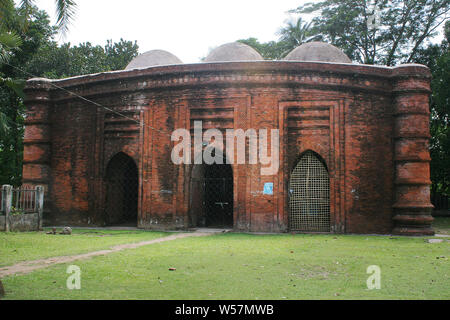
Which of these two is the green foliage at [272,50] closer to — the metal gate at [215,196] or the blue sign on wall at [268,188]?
the metal gate at [215,196]

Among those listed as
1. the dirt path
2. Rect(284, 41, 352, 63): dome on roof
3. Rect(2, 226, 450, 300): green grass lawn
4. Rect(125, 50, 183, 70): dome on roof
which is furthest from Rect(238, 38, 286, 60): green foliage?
the dirt path

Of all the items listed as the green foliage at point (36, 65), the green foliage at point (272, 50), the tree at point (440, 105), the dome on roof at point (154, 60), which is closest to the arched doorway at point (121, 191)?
the dome on roof at point (154, 60)

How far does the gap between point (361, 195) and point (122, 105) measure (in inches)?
296

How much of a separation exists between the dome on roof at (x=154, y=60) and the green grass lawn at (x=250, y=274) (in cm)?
805

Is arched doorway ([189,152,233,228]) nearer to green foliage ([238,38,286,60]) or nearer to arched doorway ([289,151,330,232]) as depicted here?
arched doorway ([289,151,330,232])

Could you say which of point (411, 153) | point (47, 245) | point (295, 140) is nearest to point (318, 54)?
point (295, 140)

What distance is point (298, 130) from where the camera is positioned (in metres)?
11.7

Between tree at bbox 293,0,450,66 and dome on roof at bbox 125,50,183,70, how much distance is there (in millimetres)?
9160

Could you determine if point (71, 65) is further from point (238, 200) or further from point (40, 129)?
Answer: point (238, 200)

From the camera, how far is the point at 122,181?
13.5m

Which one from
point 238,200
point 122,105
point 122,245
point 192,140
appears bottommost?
point 122,245

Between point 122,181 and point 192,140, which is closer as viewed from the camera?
point 192,140

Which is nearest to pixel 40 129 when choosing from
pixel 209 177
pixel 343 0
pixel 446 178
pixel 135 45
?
pixel 209 177

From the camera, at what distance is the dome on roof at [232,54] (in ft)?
45.7
